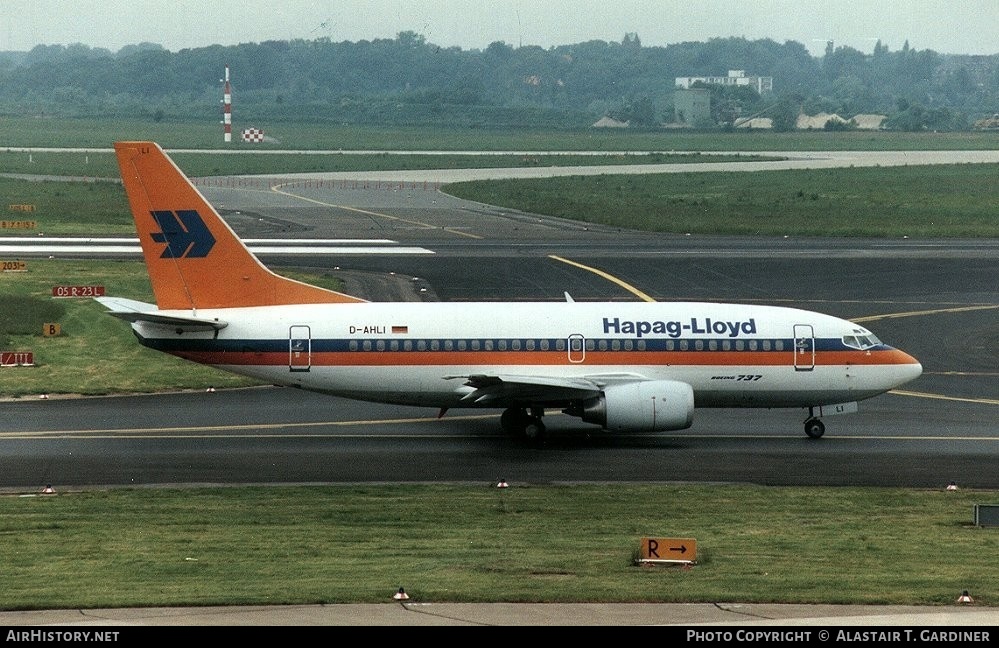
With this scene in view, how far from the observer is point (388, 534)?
90.4 ft

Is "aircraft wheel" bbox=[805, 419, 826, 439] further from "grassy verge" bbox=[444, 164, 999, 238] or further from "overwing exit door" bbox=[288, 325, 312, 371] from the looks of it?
"grassy verge" bbox=[444, 164, 999, 238]

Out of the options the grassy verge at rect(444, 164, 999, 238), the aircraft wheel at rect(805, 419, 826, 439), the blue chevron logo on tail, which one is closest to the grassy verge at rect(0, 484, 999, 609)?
the aircraft wheel at rect(805, 419, 826, 439)

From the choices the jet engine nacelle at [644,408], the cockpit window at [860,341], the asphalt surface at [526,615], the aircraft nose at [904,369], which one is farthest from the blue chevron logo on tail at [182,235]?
the aircraft nose at [904,369]

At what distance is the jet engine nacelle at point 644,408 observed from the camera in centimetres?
3694

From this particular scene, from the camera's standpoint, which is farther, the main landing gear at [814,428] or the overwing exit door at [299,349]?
the main landing gear at [814,428]

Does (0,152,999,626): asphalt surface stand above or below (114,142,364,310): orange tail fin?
below

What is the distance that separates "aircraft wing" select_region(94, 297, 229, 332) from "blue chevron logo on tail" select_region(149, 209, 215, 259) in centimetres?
165

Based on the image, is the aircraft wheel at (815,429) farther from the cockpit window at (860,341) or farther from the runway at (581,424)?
the cockpit window at (860,341)

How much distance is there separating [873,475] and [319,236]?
55.2 metres

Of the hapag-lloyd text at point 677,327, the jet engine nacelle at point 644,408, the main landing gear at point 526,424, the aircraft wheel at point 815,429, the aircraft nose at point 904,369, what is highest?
the hapag-lloyd text at point 677,327

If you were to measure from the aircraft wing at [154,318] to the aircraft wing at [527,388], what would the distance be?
21.3 feet

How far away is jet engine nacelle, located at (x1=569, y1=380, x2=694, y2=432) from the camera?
1454 inches

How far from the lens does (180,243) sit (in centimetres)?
3778
